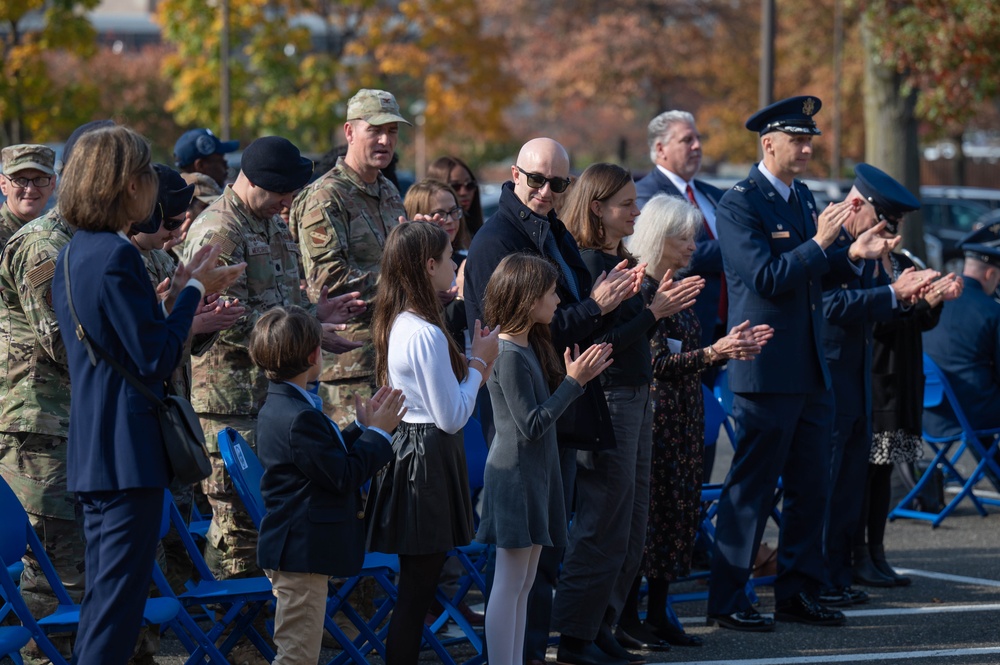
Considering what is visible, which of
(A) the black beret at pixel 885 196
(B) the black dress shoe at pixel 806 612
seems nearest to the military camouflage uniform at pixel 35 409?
(B) the black dress shoe at pixel 806 612

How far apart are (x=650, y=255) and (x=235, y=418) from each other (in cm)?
191

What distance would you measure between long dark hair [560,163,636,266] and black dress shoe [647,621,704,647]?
1631 mm

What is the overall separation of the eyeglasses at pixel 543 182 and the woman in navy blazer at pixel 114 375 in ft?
5.78

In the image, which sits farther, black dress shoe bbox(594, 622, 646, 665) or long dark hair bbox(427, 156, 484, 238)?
long dark hair bbox(427, 156, 484, 238)

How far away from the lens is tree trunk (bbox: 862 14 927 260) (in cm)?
2067

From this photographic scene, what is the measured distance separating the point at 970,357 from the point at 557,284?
4227mm

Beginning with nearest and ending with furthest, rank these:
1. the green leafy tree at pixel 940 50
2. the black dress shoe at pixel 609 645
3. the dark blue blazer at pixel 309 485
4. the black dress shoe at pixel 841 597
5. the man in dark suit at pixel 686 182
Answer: the dark blue blazer at pixel 309 485, the black dress shoe at pixel 609 645, the black dress shoe at pixel 841 597, the man in dark suit at pixel 686 182, the green leafy tree at pixel 940 50

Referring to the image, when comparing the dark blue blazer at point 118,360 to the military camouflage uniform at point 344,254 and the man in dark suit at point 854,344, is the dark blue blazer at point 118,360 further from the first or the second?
the man in dark suit at point 854,344

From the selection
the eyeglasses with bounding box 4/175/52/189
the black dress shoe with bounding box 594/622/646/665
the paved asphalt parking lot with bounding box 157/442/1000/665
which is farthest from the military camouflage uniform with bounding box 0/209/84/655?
the black dress shoe with bounding box 594/622/646/665

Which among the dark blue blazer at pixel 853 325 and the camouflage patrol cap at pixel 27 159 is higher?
the camouflage patrol cap at pixel 27 159

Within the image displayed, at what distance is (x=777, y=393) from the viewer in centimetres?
602

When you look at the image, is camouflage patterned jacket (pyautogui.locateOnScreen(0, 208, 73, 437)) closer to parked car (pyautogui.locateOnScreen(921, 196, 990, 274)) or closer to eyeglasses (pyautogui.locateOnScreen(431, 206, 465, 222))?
eyeglasses (pyautogui.locateOnScreen(431, 206, 465, 222))

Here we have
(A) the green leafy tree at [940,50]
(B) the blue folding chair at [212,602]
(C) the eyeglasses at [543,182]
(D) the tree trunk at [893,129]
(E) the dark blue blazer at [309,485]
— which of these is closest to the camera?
(E) the dark blue blazer at [309,485]

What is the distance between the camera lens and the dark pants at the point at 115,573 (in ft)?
12.7
